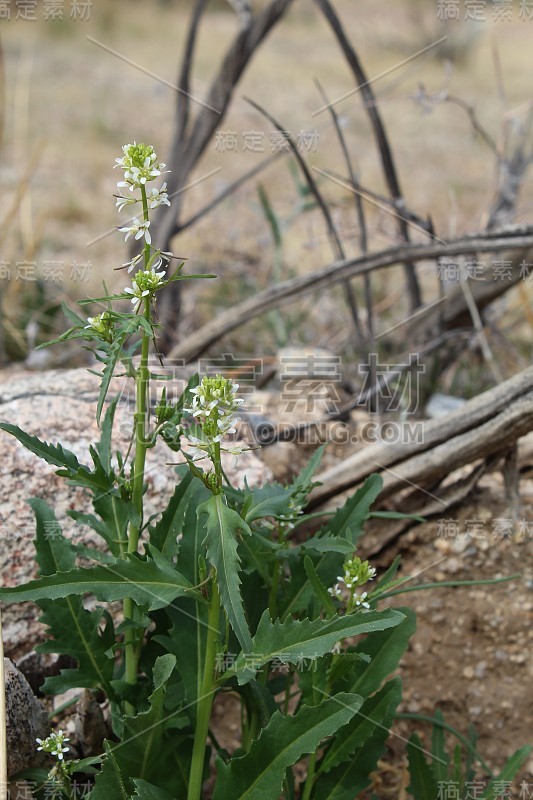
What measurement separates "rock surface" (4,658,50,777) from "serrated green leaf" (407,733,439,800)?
0.56 m

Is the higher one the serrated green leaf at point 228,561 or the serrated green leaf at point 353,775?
the serrated green leaf at point 228,561

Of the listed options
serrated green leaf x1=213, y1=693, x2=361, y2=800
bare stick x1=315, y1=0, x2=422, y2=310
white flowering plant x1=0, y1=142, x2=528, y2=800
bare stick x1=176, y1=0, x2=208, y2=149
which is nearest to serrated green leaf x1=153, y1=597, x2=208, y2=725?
white flowering plant x1=0, y1=142, x2=528, y2=800

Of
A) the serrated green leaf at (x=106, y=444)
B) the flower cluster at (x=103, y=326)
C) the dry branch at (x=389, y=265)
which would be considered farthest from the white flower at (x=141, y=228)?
the dry branch at (x=389, y=265)

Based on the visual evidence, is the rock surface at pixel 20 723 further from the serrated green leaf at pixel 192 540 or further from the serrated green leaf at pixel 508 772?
the serrated green leaf at pixel 508 772

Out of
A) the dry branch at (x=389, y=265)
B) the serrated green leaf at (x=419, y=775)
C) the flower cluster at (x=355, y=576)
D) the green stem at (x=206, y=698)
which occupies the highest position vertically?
the dry branch at (x=389, y=265)

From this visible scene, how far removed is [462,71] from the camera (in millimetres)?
8336

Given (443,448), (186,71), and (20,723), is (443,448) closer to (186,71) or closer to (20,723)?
(20,723)

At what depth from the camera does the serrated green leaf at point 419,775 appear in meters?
1.29

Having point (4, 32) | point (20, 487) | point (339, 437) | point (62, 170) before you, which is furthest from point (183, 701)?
point (4, 32)

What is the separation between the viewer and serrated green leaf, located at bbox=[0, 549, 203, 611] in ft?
3.28

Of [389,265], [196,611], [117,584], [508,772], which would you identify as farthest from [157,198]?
[389,265]

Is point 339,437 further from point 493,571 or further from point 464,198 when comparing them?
point 464,198

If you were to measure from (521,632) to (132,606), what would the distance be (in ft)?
2.75

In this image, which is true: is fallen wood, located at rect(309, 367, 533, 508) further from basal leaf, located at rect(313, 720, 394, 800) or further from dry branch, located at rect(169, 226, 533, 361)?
basal leaf, located at rect(313, 720, 394, 800)
